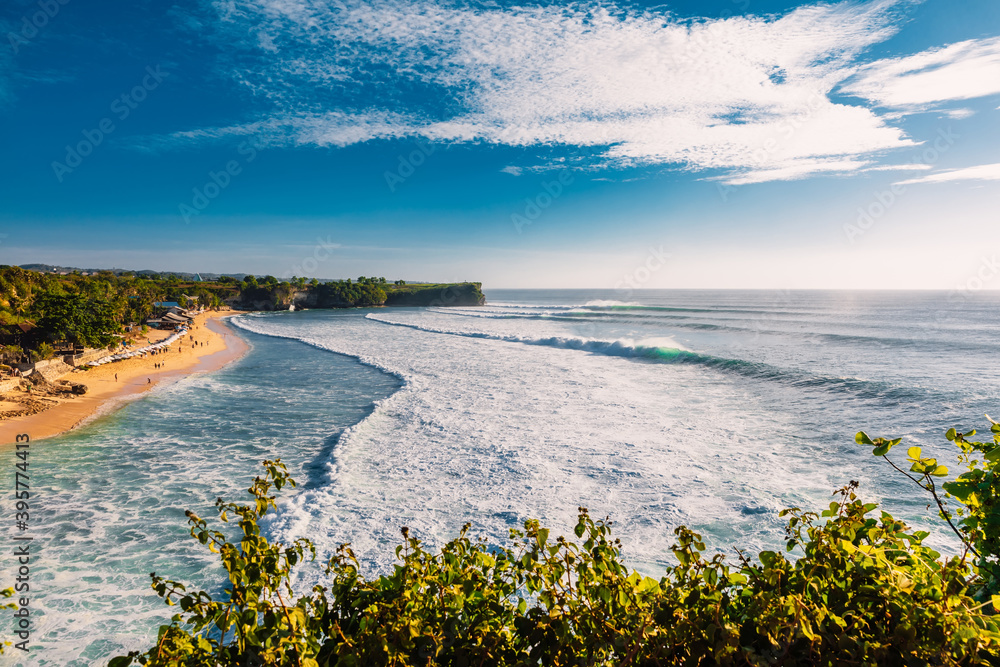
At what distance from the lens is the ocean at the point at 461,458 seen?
861 cm

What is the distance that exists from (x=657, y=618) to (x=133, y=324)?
6225cm

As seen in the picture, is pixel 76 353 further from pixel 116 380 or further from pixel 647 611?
pixel 647 611

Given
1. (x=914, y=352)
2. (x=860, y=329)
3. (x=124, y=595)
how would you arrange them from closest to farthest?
(x=124, y=595), (x=914, y=352), (x=860, y=329)

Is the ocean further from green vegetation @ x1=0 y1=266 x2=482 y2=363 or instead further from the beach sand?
green vegetation @ x1=0 y1=266 x2=482 y2=363

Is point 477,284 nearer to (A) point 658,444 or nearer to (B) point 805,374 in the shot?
Result: (B) point 805,374

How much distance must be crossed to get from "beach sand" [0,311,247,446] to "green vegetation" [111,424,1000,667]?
21.0m

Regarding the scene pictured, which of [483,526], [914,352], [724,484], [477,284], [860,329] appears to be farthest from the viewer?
[477,284]

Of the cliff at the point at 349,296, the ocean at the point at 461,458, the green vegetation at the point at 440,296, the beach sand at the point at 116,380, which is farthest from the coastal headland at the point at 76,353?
the green vegetation at the point at 440,296

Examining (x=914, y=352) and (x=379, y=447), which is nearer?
(x=379, y=447)

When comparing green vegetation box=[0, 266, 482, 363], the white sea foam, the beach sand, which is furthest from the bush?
the white sea foam

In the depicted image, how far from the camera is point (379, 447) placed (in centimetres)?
1436

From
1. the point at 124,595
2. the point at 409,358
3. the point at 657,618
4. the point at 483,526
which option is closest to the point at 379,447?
the point at 483,526

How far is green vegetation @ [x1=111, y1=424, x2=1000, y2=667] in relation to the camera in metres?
1.98

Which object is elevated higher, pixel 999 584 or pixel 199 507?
pixel 999 584
